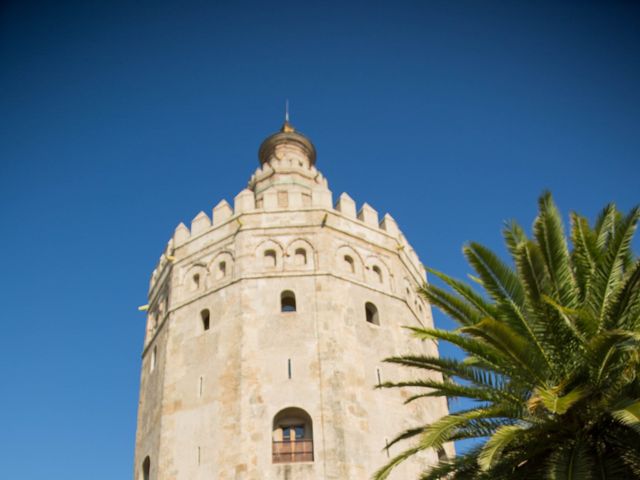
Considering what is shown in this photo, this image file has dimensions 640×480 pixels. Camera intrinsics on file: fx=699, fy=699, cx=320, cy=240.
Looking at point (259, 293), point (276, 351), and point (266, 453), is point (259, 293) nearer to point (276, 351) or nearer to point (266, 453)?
point (276, 351)

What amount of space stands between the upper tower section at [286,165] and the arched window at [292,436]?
8298 millimetres

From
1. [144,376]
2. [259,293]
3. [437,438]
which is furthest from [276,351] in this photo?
[437,438]

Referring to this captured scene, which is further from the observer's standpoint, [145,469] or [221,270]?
[221,270]

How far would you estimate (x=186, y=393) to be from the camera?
18.7 meters

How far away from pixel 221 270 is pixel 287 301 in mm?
2232

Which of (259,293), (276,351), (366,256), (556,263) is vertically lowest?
(556,263)

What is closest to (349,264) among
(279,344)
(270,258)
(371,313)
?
(371,313)

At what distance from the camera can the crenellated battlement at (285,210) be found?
70.7 ft

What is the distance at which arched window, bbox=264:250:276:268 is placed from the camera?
66.8ft

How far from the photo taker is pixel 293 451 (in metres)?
17.0

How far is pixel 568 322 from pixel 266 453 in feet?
30.1

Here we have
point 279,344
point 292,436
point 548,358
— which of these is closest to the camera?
point 548,358

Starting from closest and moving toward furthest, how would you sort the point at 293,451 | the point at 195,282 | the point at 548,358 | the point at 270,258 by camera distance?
the point at 548,358
the point at 293,451
the point at 270,258
the point at 195,282

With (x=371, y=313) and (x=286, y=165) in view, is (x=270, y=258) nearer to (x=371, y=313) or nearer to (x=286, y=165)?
(x=371, y=313)
